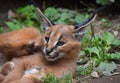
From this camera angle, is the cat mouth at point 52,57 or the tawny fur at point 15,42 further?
the tawny fur at point 15,42

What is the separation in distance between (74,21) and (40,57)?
94.4 inches

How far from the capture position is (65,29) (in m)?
6.25

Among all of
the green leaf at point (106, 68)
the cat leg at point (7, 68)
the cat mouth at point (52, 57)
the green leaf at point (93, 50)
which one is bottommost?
the green leaf at point (106, 68)

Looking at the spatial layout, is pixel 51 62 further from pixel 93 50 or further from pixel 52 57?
pixel 93 50

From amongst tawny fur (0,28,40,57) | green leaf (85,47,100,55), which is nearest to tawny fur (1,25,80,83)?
tawny fur (0,28,40,57)

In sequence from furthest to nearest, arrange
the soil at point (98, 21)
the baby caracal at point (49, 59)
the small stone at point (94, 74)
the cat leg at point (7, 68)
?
the small stone at point (94, 74) → the soil at point (98, 21) → the cat leg at point (7, 68) → the baby caracal at point (49, 59)

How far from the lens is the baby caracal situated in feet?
19.8

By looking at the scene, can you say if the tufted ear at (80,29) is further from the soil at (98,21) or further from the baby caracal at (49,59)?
the soil at (98,21)

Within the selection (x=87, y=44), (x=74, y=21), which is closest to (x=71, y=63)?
(x=87, y=44)

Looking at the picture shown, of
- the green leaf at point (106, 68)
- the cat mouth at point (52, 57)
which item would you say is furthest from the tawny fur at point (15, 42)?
the green leaf at point (106, 68)

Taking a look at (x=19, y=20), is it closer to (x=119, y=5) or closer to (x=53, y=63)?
(x=119, y=5)

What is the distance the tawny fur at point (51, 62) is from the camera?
6.05 m

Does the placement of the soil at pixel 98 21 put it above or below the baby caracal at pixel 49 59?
below

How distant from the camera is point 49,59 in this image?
20.0ft
